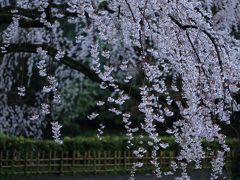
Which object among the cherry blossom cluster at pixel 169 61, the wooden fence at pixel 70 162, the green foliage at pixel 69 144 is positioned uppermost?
the cherry blossom cluster at pixel 169 61

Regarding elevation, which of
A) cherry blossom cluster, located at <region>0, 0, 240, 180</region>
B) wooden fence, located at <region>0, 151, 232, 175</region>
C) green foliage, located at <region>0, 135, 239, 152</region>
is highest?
cherry blossom cluster, located at <region>0, 0, 240, 180</region>

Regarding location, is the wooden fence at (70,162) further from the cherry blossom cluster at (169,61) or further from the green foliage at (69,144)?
the cherry blossom cluster at (169,61)

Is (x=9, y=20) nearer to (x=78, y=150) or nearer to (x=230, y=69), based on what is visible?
(x=230, y=69)

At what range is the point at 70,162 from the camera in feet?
38.9

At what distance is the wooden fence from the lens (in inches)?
434

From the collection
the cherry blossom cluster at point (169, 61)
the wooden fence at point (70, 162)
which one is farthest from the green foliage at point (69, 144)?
the cherry blossom cluster at point (169, 61)

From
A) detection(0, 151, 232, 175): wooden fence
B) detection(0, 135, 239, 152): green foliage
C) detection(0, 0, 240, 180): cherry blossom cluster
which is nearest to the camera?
detection(0, 0, 240, 180): cherry blossom cluster

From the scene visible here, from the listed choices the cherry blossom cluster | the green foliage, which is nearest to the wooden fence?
the green foliage

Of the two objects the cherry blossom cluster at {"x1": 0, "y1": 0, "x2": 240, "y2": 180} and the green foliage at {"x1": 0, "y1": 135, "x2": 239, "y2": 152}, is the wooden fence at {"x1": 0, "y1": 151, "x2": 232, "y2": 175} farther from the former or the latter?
the cherry blossom cluster at {"x1": 0, "y1": 0, "x2": 240, "y2": 180}

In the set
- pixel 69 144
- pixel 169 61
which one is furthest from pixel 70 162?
pixel 169 61

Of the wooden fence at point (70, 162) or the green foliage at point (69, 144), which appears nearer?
the green foliage at point (69, 144)

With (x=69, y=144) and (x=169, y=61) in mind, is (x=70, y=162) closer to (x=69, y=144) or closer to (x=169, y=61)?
(x=69, y=144)

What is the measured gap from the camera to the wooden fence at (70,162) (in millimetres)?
11023

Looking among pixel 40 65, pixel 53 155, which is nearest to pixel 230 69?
pixel 40 65
